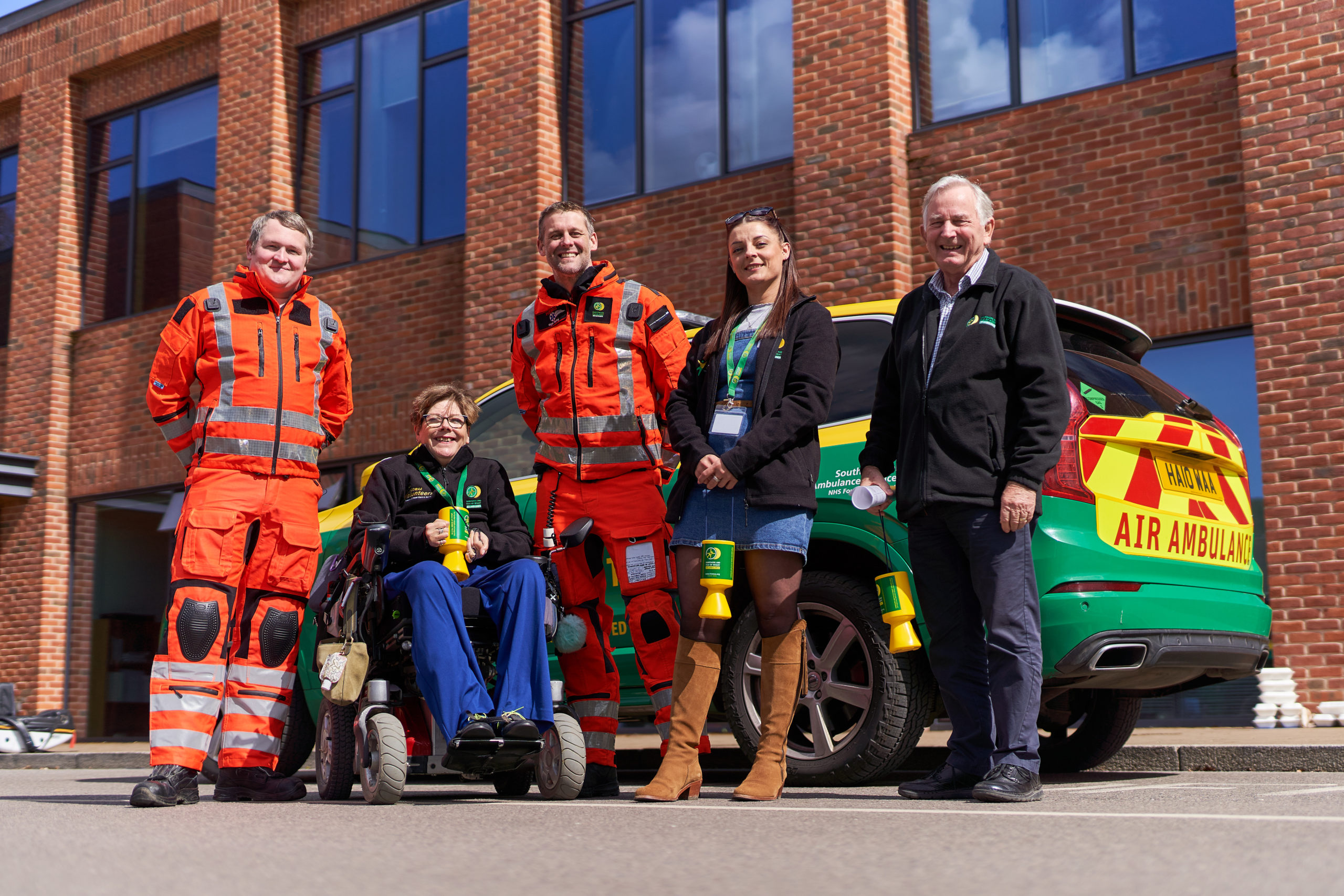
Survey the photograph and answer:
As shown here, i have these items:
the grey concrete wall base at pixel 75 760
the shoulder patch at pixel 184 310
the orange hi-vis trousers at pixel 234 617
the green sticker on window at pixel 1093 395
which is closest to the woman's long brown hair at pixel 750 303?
the green sticker on window at pixel 1093 395

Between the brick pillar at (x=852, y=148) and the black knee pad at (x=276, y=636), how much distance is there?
6.43m

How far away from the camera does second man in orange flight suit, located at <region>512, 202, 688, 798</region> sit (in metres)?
5.24

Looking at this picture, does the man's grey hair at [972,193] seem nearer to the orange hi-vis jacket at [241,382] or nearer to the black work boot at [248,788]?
the orange hi-vis jacket at [241,382]

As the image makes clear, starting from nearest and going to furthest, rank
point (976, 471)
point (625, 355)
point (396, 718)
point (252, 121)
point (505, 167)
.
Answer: point (976, 471) → point (396, 718) → point (625, 355) → point (505, 167) → point (252, 121)

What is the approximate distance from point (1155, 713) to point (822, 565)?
4860 millimetres

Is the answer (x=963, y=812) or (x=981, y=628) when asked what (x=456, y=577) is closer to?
(x=981, y=628)

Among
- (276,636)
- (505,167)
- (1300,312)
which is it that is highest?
(505,167)

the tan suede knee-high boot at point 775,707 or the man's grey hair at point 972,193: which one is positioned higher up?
the man's grey hair at point 972,193

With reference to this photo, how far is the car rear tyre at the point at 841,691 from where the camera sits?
5.27 m

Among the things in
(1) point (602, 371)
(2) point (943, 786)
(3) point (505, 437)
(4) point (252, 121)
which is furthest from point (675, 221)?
(2) point (943, 786)

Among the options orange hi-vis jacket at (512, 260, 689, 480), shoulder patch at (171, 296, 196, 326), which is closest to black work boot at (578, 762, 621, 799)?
orange hi-vis jacket at (512, 260, 689, 480)

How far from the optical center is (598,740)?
5.29m

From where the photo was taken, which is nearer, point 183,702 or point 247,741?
point 183,702

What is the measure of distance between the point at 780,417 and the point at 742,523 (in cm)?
38
